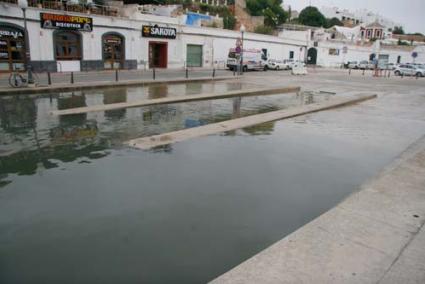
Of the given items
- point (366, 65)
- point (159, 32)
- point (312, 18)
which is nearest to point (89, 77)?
point (159, 32)

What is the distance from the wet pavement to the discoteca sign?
19310 mm

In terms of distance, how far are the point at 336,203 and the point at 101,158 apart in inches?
191

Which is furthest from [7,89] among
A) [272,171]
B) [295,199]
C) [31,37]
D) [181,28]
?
[181,28]

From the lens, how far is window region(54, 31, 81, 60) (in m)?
31.0

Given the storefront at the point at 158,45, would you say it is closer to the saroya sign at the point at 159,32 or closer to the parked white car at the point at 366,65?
the saroya sign at the point at 159,32

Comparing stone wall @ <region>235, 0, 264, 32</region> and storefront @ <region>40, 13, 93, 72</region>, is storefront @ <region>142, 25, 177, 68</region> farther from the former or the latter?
stone wall @ <region>235, 0, 264, 32</region>

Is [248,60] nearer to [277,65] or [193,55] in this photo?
[277,65]

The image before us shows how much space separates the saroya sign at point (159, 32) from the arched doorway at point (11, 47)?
1229 centimetres

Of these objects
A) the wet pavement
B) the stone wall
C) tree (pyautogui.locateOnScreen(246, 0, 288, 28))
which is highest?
tree (pyautogui.locateOnScreen(246, 0, 288, 28))

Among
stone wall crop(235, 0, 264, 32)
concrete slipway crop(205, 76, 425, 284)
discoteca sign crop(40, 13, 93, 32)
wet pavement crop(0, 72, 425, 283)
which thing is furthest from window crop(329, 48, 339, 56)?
concrete slipway crop(205, 76, 425, 284)

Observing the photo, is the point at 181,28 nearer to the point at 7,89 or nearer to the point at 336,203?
the point at 7,89

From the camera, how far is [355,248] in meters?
4.52

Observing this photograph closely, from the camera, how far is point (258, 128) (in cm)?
1196

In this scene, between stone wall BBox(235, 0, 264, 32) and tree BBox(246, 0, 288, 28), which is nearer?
stone wall BBox(235, 0, 264, 32)
